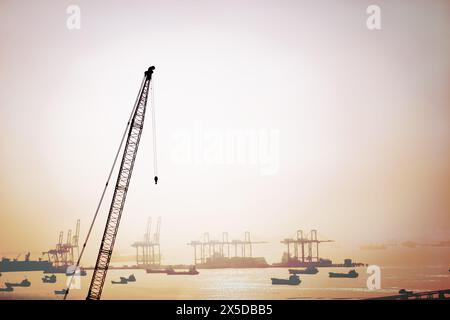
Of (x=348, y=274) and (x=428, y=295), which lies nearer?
(x=428, y=295)

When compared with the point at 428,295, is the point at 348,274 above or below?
above

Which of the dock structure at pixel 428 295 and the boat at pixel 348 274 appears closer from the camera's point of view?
the dock structure at pixel 428 295

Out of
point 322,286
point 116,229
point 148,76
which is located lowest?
point 322,286

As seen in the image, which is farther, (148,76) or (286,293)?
(286,293)

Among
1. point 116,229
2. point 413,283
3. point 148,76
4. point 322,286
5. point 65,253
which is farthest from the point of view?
point 322,286

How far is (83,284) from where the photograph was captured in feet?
164

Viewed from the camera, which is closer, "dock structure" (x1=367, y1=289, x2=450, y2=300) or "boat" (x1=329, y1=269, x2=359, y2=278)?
"dock structure" (x1=367, y1=289, x2=450, y2=300)
